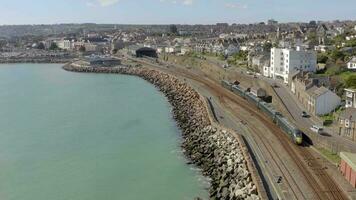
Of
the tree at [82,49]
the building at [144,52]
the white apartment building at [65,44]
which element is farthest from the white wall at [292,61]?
the white apartment building at [65,44]

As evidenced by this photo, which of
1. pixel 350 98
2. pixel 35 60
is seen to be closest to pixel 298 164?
pixel 350 98

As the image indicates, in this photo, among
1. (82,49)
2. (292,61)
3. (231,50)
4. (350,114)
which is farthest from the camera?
(82,49)

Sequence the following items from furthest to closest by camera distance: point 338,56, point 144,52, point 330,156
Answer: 1. point 144,52
2. point 338,56
3. point 330,156

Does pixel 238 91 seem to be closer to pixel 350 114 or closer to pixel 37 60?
pixel 350 114

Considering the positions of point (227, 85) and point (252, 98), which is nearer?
point (252, 98)

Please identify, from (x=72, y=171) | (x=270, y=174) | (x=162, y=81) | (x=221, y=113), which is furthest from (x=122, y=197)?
(x=162, y=81)

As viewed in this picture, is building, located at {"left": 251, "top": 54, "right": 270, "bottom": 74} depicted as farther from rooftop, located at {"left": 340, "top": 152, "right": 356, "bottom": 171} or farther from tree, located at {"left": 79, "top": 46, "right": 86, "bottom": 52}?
tree, located at {"left": 79, "top": 46, "right": 86, "bottom": 52}
